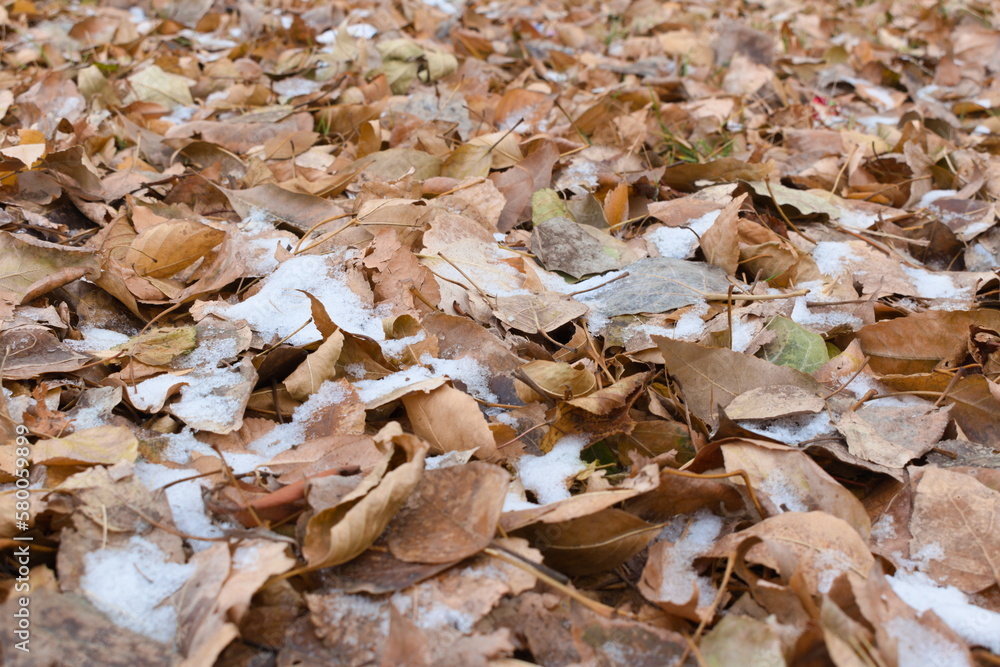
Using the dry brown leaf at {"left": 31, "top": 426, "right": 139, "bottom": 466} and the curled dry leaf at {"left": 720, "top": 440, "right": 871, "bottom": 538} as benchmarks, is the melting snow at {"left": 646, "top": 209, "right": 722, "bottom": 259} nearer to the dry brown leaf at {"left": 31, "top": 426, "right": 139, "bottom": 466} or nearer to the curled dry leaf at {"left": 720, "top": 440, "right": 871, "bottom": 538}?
the curled dry leaf at {"left": 720, "top": 440, "right": 871, "bottom": 538}

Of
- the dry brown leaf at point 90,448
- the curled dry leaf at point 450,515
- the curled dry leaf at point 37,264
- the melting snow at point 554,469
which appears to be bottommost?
the melting snow at point 554,469

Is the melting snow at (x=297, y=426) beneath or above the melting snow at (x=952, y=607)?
above

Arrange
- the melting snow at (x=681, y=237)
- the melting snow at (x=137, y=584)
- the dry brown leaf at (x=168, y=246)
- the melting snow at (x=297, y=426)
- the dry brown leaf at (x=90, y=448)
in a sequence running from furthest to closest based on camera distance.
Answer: the melting snow at (x=681, y=237) → the dry brown leaf at (x=168, y=246) → the melting snow at (x=297, y=426) → the dry brown leaf at (x=90, y=448) → the melting snow at (x=137, y=584)

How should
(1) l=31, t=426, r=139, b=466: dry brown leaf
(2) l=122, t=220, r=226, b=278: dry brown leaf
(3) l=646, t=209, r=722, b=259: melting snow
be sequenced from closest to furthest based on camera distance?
1. (1) l=31, t=426, r=139, b=466: dry brown leaf
2. (2) l=122, t=220, r=226, b=278: dry brown leaf
3. (3) l=646, t=209, r=722, b=259: melting snow

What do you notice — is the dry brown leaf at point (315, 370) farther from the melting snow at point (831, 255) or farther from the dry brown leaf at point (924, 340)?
the melting snow at point (831, 255)

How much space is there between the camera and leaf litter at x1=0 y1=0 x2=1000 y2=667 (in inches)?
27.9

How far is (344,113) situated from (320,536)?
52.2 inches

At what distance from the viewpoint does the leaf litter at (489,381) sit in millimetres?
709

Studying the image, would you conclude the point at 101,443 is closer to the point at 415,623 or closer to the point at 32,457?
the point at 32,457

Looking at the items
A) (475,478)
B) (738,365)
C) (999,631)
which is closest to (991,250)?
(738,365)

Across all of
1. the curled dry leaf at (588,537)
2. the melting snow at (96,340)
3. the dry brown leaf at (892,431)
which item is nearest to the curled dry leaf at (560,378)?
the curled dry leaf at (588,537)

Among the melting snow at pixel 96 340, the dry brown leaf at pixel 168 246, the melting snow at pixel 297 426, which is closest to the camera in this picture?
the melting snow at pixel 297 426

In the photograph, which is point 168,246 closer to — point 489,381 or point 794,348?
point 489,381

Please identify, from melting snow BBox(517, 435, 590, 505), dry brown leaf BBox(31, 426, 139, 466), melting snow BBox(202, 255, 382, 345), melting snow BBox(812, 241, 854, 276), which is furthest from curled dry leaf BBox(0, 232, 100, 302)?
melting snow BBox(812, 241, 854, 276)
